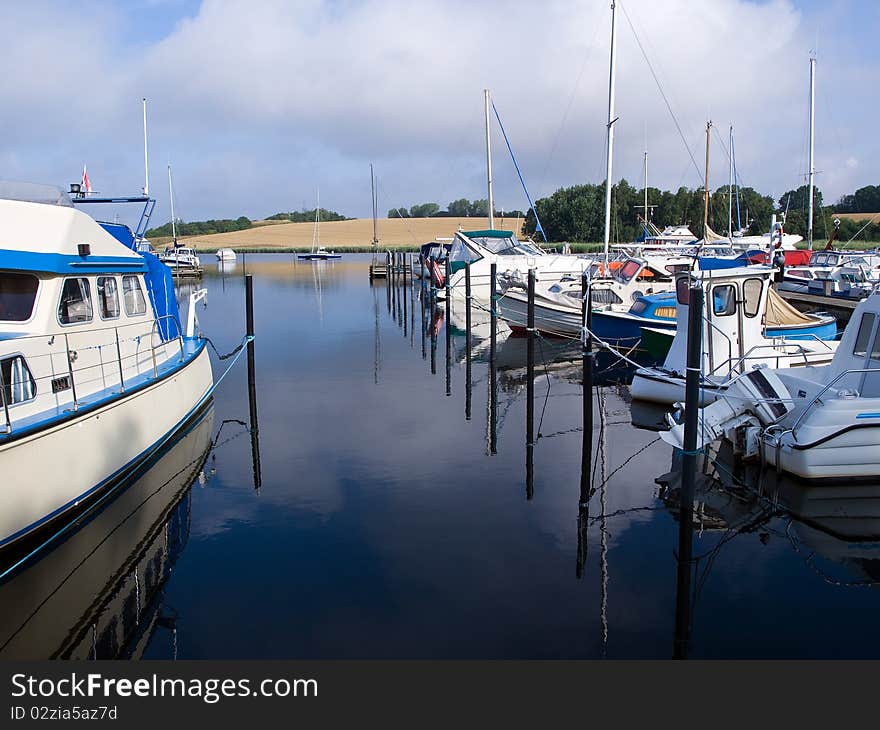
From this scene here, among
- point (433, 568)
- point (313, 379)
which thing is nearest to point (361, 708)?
point (433, 568)

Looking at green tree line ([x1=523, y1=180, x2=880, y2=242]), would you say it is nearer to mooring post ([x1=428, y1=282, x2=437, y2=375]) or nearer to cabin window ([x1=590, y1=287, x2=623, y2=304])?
mooring post ([x1=428, y1=282, x2=437, y2=375])

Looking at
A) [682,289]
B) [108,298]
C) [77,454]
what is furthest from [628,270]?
[77,454]

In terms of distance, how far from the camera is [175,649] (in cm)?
786

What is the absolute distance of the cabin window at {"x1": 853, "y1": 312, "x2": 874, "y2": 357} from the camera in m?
12.5

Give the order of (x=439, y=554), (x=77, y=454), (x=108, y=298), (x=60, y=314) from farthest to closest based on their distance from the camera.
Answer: (x=108, y=298) → (x=60, y=314) → (x=77, y=454) → (x=439, y=554)

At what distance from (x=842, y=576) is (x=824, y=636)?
1733mm

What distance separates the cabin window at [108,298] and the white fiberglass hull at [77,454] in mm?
1473

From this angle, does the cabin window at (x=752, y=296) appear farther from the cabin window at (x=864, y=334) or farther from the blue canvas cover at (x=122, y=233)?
the blue canvas cover at (x=122, y=233)

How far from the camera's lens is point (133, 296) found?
14648 mm

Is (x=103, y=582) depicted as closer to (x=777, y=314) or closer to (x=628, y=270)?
(x=777, y=314)

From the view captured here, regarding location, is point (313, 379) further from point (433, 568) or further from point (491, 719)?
point (491, 719)

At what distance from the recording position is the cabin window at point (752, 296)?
16.4m

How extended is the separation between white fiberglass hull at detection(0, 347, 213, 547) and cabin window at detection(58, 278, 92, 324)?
1.53 metres

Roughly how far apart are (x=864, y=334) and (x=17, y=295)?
1322cm
